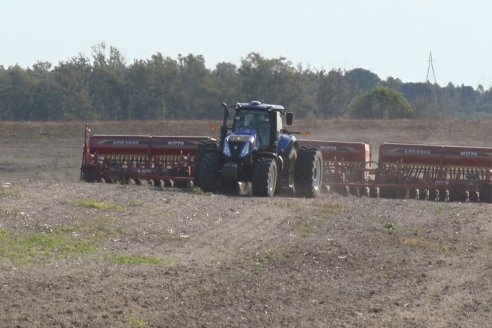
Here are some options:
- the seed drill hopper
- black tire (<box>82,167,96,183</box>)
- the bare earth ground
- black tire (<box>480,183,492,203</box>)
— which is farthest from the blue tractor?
black tire (<box>480,183,492,203</box>)

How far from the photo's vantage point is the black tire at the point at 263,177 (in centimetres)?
2516

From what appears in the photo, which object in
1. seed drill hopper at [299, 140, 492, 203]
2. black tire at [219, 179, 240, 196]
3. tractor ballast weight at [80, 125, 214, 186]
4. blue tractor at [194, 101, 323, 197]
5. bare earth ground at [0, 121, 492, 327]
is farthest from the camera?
tractor ballast weight at [80, 125, 214, 186]

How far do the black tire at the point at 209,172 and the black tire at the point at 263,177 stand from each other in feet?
3.33

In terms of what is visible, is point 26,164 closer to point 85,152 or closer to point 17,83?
point 85,152

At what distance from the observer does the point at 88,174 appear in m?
29.6

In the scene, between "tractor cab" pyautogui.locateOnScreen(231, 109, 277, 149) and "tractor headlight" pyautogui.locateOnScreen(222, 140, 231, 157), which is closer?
"tractor headlight" pyautogui.locateOnScreen(222, 140, 231, 157)

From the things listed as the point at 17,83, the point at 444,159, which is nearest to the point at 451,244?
the point at 444,159

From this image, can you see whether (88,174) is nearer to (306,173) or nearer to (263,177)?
(306,173)

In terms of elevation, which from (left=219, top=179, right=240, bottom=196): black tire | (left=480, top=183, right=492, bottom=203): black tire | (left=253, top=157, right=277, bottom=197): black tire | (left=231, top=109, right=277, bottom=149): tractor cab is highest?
(left=231, top=109, right=277, bottom=149): tractor cab

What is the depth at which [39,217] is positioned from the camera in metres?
17.1

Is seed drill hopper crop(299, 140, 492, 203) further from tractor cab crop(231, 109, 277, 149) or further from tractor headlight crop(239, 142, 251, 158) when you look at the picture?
tractor headlight crop(239, 142, 251, 158)

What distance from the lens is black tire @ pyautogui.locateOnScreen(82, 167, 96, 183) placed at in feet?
96.9

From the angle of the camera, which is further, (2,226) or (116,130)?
(116,130)

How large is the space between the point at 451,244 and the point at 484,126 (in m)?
37.9
